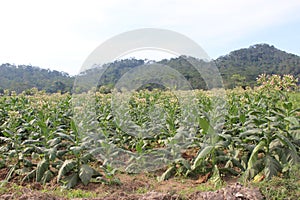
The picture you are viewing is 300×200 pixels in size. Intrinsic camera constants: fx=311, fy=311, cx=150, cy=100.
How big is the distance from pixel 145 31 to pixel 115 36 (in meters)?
0.58

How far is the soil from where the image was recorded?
3.18m

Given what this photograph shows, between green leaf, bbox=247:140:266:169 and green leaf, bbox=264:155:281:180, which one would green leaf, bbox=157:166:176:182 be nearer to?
green leaf, bbox=247:140:266:169

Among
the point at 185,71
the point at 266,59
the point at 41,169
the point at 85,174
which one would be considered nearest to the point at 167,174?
the point at 85,174

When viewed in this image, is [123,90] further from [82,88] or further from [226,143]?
[226,143]

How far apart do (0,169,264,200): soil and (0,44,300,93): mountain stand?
2.66 meters

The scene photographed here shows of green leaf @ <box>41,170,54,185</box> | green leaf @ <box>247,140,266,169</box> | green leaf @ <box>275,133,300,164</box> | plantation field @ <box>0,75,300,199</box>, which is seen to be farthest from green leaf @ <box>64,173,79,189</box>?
green leaf @ <box>275,133,300,164</box>

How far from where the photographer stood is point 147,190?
13.9 feet

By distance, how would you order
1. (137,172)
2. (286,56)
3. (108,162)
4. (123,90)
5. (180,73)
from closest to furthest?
(108,162), (137,172), (180,73), (123,90), (286,56)

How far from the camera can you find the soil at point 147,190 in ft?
10.4

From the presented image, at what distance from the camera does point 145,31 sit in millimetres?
5887

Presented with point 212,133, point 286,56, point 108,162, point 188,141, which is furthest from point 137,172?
point 286,56

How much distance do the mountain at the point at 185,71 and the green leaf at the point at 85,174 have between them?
7.99ft

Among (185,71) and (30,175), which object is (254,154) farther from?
(185,71)

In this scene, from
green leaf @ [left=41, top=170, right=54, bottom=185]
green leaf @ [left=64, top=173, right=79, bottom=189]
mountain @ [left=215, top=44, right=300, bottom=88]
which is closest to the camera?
green leaf @ [left=64, top=173, right=79, bottom=189]
